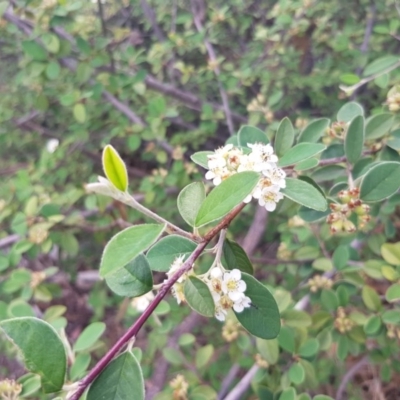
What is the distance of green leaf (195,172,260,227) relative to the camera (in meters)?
0.54

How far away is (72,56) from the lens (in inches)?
66.7

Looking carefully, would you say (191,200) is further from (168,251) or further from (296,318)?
(296,318)

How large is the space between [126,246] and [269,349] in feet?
2.06

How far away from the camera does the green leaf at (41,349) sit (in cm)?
53

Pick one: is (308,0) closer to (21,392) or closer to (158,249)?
(158,249)

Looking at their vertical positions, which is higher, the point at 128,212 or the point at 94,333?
the point at 94,333

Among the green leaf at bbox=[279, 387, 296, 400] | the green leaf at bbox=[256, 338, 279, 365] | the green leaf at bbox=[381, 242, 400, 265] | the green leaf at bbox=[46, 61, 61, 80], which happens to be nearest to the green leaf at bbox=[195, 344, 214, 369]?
the green leaf at bbox=[256, 338, 279, 365]

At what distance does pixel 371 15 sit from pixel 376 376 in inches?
61.6

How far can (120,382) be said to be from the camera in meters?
0.54

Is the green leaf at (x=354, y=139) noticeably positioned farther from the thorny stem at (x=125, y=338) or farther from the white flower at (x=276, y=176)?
the thorny stem at (x=125, y=338)

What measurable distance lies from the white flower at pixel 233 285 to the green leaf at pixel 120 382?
0.17m

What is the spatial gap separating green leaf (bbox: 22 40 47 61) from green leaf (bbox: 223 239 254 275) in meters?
1.19

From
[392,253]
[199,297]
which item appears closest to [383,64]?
[392,253]

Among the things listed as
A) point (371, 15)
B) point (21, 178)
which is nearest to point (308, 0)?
point (371, 15)
